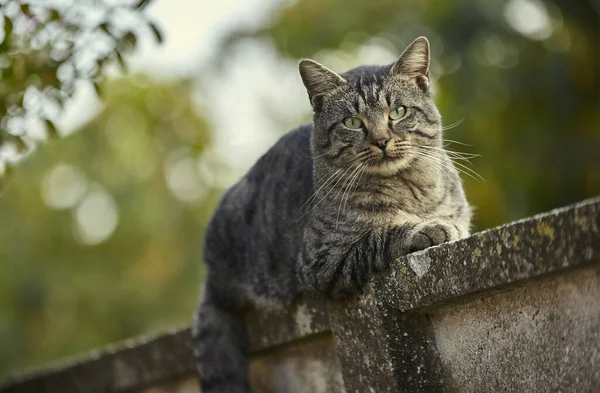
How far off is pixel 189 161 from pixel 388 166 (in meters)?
14.5

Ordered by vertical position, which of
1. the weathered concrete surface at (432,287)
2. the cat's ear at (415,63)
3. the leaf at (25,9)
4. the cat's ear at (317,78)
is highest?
the leaf at (25,9)

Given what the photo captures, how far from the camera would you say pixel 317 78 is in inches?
143

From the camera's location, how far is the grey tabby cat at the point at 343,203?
10.8 ft

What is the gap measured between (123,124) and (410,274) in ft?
48.6

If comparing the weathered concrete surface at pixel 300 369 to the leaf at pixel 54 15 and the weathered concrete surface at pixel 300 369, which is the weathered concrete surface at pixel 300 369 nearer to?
the weathered concrete surface at pixel 300 369

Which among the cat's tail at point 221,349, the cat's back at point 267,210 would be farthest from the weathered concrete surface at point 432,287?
the cat's tail at point 221,349

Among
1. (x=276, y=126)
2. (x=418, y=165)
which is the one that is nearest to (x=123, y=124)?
(x=276, y=126)

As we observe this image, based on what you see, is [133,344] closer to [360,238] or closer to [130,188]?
[360,238]

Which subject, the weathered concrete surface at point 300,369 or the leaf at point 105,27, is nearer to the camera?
the weathered concrete surface at point 300,369

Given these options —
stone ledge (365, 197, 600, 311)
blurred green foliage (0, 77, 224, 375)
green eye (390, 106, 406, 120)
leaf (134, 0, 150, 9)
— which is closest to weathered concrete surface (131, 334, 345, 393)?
stone ledge (365, 197, 600, 311)

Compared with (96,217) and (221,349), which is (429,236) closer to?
(221,349)

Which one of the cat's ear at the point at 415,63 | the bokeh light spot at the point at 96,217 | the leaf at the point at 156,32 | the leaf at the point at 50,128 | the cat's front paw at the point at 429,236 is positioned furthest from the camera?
the bokeh light spot at the point at 96,217

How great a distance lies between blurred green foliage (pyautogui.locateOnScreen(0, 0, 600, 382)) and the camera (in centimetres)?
1034

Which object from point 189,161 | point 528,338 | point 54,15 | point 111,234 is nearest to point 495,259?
point 528,338
